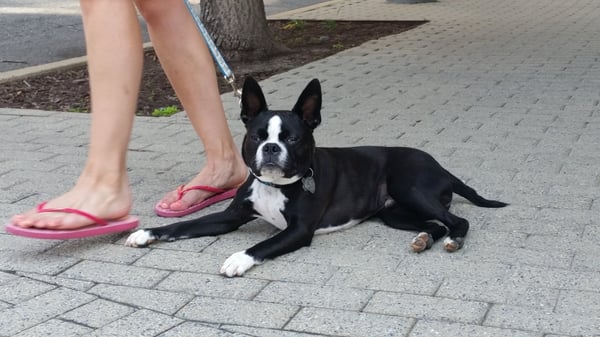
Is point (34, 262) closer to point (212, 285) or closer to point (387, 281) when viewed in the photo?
point (212, 285)

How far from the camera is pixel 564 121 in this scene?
6.43 m

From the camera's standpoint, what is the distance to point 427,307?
3.25m

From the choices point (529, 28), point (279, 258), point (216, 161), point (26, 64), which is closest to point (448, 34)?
point (529, 28)

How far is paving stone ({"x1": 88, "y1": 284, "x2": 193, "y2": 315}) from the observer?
331 cm

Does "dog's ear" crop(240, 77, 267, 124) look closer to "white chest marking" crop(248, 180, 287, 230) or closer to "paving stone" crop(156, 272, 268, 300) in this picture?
"white chest marking" crop(248, 180, 287, 230)

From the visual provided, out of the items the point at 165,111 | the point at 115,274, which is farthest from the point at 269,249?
the point at 165,111

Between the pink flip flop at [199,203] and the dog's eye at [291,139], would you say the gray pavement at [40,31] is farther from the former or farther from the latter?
the dog's eye at [291,139]

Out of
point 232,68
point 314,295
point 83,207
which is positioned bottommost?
point 232,68

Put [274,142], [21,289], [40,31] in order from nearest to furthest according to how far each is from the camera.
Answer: [21,289] → [274,142] → [40,31]

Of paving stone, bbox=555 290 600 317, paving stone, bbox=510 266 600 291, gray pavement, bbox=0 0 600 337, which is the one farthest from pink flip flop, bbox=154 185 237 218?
paving stone, bbox=555 290 600 317

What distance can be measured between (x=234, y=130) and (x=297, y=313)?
3.29 m

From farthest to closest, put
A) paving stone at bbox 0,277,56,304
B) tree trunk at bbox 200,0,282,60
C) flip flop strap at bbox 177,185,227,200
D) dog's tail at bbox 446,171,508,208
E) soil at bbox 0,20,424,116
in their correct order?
tree trunk at bbox 200,0,282,60
soil at bbox 0,20,424,116
flip flop strap at bbox 177,185,227,200
dog's tail at bbox 446,171,508,208
paving stone at bbox 0,277,56,304

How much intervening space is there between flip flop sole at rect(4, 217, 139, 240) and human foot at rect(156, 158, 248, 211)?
0.47 meters

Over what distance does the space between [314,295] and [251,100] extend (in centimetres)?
100
